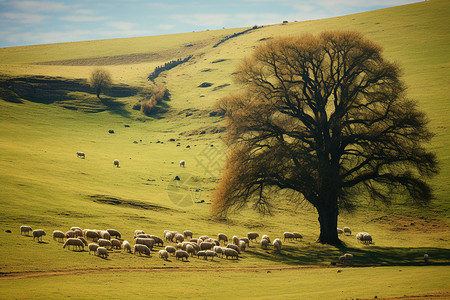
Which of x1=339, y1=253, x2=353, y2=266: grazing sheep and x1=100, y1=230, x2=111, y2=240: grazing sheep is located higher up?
x1=100, y1=230, x2=111, y2=240: grazing sheep

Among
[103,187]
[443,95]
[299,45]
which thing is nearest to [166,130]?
[103,187]

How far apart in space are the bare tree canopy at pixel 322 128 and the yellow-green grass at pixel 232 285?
29.9 feet

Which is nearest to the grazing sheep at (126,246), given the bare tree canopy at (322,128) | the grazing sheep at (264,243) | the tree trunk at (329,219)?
the bare tree canopy at (322,128)

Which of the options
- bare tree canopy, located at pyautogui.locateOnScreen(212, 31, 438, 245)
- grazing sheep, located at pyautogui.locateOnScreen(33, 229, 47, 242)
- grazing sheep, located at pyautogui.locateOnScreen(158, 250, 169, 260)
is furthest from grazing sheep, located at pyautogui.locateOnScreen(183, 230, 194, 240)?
grazing sheep, located at pyautogui.locateOnScreen(33, 229, 47, 242)

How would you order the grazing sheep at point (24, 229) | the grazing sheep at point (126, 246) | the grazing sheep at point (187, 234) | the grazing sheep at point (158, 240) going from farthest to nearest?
the grazing sheep at point (187, 234) → the grazing sheep at point (158, 240) → the grazing sheep at point (24, 229) → the grazing sheep at point (126, 246)

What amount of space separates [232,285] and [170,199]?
25.0 metres

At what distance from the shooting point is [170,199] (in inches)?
1731

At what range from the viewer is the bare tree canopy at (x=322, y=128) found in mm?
30141

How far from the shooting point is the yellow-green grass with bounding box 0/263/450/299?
1647 cm

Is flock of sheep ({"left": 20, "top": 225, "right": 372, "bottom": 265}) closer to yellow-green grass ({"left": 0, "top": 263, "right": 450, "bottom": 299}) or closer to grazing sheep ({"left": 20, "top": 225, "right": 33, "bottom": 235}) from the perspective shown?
grazing sheep ({"left": 20, "top": 225, "right": 33, "bottom": 235})

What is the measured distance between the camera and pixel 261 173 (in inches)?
1236

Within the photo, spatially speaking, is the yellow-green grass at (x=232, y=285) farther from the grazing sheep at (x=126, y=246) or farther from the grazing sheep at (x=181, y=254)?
the grazing sheep at (x=126, y=246)

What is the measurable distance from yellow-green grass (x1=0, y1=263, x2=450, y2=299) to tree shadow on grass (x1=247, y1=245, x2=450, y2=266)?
12.9ft

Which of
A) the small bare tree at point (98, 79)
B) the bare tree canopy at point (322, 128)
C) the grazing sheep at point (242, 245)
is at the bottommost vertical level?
the grazing sheep at point (242, 245)
